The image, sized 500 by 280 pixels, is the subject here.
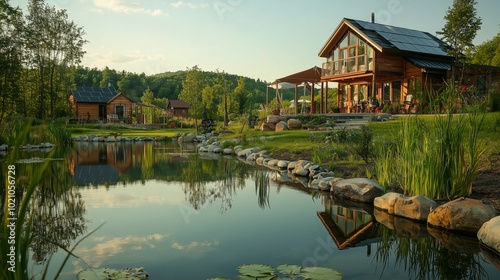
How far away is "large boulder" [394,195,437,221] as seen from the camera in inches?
207

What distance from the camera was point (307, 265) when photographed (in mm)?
3820

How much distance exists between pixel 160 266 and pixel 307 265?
56.6 inches

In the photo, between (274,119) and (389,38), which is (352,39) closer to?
(389,38)

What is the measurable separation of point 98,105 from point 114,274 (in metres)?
37.9

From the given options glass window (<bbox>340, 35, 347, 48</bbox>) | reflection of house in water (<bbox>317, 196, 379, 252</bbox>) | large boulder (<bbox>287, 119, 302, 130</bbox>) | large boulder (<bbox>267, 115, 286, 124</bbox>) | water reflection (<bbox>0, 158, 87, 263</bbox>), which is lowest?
reflection of house in water (<bbox>317, 196, 379, 252</bbox>)

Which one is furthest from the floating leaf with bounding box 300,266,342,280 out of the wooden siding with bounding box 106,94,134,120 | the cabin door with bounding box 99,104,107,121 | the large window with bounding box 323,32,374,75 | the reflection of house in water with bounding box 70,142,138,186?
the cabin door with bounding box 99,104,107,121

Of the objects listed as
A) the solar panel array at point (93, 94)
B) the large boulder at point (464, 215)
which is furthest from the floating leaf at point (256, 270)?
the solar panel array at point (93, 94)

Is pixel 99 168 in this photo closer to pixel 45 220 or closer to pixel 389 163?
pixel 45 220

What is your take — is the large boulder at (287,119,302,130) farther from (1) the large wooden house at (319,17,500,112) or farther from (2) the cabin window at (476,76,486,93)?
(2) the cabin window at (476,76,486,93)

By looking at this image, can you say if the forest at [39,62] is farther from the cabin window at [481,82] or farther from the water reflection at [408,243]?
the water reflection at [408,243]

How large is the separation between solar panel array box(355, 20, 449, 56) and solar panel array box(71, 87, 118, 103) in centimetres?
2619

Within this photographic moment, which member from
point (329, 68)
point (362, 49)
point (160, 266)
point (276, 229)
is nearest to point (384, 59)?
point (362, 49)

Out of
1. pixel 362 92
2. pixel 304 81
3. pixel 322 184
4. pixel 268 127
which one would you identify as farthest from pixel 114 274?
pixel 362 92

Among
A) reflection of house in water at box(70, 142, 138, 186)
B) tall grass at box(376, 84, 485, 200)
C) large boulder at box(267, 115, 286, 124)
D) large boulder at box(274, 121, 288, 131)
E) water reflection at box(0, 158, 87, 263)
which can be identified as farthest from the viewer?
large boulder at box(267, 115, 286, 124)
